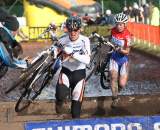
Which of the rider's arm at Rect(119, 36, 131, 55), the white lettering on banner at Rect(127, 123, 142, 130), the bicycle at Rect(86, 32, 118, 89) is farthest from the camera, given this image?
the bicycle at Rect(86, 32, 118, 89)

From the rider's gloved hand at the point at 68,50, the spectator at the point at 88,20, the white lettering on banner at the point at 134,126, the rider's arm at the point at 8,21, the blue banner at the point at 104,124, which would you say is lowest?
the spectator at the point at 88,20

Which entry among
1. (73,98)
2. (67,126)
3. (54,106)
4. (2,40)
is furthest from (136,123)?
(2,40)

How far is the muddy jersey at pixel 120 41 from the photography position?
11.9 m

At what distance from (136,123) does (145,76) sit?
10424 mm

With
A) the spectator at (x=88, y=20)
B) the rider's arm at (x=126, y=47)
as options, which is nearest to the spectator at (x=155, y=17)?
the spectator at (x=88, y=20)

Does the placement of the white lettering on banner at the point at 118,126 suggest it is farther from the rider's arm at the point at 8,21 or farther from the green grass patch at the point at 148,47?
the green grass patch at the point at 148,47

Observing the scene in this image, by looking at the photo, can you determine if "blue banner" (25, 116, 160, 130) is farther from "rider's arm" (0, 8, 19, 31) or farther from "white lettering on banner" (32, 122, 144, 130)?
"rider's arm" (0, 8, 19, 31)

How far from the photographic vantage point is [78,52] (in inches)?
392

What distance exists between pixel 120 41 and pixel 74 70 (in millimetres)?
2188

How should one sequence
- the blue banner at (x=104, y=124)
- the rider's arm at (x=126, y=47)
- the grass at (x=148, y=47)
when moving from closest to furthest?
1. the blue banner at (x=104, y=124)
2. the rider's arm at (x=126, y=47)
3. the grass at (x=148, y=47)

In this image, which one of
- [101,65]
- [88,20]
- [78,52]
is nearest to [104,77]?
[101,65]

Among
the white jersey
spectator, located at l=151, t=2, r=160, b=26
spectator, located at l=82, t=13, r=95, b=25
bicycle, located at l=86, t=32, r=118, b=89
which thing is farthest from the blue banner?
spectator, located at l=82, t=13, r=95, b=25

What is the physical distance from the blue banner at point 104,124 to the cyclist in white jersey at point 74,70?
2.69 metres

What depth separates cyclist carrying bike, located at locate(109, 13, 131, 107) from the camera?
11.9 meters
